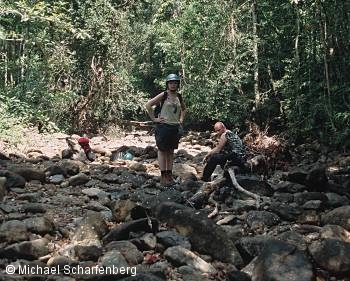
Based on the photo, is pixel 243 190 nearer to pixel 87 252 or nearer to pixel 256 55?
pixel 87 252

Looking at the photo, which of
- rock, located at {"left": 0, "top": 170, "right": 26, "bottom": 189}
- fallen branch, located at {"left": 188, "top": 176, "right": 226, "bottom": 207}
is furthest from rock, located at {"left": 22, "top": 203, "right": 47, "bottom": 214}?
fallen branch, located at {"left": 188, "top": 176, "right": 226, "bottom": 207}

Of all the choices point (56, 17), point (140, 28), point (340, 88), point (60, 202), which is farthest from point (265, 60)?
point (140, 28)

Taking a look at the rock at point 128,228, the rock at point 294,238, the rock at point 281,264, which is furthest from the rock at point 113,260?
the rock at point 294,238

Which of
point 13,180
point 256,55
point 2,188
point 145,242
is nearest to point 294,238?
point 145,242

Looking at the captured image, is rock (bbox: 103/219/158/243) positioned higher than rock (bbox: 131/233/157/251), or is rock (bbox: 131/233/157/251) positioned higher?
rock (bbox: 103/219/158/243)

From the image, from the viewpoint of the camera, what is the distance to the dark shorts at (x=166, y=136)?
700cm

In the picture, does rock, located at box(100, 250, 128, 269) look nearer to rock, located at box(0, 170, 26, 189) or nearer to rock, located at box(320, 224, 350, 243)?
rock, located at box(320, 224, 350, 243)

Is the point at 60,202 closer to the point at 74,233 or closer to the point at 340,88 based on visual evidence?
the point at 74,233

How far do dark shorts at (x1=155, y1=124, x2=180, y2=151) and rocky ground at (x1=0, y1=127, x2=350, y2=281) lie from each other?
2.23 ft

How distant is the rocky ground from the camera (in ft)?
12.6

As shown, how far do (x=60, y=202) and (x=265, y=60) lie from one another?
1019 centimetres

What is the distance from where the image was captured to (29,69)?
1744 centimetres

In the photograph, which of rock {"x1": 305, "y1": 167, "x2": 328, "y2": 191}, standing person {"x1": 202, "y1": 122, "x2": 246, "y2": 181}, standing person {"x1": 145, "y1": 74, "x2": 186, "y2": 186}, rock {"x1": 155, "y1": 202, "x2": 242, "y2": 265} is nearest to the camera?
rock {"x1": 155, "y1": 202, "x2": 242, "y2": 265}

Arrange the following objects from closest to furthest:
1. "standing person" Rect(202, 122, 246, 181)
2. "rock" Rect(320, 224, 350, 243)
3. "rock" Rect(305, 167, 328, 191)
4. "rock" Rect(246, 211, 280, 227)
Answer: "rock" Rect(320, 224, 350, 243), "rock" Rect(246, 211, 280, 227), "rock" Rect(305, 167, 328, 191), "standing person" Rect(202, 122, 246, 181)
